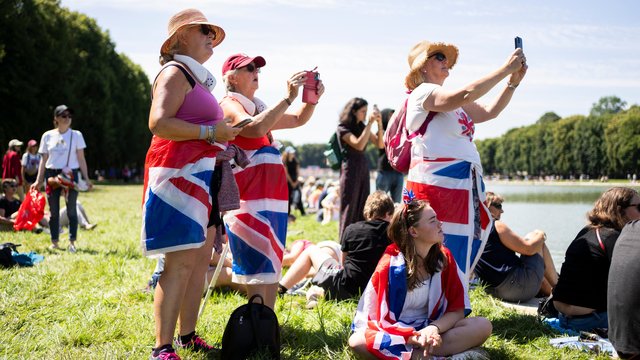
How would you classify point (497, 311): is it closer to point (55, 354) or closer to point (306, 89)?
point (306, 89)

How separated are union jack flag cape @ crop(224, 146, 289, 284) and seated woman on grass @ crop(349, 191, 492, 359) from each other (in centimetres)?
69

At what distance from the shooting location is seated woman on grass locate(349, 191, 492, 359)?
12.0ft

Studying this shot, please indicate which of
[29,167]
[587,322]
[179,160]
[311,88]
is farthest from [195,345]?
[29,167]

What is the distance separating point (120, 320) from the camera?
458 centimetres

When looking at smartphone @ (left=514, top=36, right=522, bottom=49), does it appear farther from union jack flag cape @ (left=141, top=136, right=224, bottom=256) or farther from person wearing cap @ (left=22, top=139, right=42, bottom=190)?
person wearing cap @ (left=22, top=139, right=42, bottom=190)

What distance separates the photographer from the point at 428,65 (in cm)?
436

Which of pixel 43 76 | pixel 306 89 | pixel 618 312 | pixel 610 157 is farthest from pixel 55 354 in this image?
pixel 610 157

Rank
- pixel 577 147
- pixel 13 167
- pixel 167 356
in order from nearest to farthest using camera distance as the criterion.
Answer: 1. pixel 167 356
2. pixel 13 167
3. pixel 577 147

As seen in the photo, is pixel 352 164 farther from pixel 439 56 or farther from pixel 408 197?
pixel 408 197

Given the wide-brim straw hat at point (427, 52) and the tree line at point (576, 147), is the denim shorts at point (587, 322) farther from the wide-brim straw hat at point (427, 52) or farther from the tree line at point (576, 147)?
the tree line at point (576, 147)

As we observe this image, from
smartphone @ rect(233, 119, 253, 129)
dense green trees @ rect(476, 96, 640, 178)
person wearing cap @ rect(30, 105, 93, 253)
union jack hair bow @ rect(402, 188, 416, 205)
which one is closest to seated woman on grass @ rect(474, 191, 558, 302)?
union jack hair bow @ rect(402, 188, 416, 205)

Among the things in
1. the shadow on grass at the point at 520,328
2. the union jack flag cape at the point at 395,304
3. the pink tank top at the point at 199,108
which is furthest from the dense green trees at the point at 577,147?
the pink tank top at the point at 199,108

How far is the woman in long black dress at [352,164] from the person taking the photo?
770 centimetres

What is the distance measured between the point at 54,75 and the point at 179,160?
35972mm
